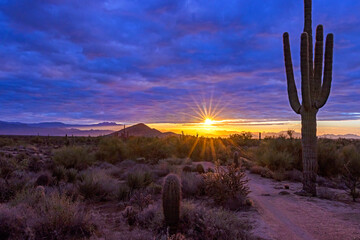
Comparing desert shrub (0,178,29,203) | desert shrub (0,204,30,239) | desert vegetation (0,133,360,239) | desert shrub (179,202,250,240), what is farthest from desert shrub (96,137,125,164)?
desert shrub (179,202,250,240)

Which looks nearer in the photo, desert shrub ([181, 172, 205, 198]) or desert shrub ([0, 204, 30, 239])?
desert shrub ([0, 204, 30, 239])

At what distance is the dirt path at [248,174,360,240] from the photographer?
655 cm

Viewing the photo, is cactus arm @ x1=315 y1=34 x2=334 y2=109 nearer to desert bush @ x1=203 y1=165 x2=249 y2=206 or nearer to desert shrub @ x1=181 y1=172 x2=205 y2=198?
→ desert bush @ x1=203 y1=165 x2=249 y2=206

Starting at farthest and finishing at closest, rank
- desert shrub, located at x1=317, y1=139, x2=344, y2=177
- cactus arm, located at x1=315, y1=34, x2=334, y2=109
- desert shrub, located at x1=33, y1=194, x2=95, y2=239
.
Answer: desert shrub, located at x1=317, y1=139, x2=344, y2=177 → cactus arm, located at x1=315, y1=34, x2=334, y2=109 → desert shrub, located at x1=33, y1=194, x2=95, y2=239

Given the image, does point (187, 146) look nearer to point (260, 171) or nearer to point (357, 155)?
point (260, 171)

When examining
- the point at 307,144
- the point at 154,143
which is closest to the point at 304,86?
the point at 307,144

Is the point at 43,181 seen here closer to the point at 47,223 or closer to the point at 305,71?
the point at 47,223

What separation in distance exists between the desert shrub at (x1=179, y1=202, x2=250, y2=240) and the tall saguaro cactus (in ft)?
15.0

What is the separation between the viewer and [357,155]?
56.6 feet

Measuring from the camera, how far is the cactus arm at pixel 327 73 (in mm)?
10391

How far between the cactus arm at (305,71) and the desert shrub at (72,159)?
1312 cm

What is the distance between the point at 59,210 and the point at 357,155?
1763cm

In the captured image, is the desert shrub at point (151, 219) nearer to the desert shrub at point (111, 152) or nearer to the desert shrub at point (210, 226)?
the desert shrub at point (210, 226)

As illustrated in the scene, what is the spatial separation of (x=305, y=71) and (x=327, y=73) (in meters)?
1.24
